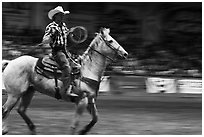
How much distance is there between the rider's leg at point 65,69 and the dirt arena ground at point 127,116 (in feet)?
2.95

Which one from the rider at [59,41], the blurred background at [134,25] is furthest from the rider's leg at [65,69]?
the blurred background at [134,25]

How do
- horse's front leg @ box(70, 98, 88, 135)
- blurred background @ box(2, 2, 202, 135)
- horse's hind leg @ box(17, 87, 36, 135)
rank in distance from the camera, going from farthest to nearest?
blurred background @ box(2, 2, 202, 135)
horse's hind leg @ box(17, 87, 36, 135)
horse's front leg @ box(70, 98, 88, 135)

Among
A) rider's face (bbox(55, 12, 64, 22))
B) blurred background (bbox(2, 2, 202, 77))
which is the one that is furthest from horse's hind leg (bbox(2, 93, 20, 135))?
blurred background (bbox(2, 2, 202, 77))

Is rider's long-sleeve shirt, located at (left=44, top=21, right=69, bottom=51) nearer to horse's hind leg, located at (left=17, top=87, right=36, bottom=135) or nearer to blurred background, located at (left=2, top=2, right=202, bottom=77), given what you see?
horse's hind leg, located at (left=17, top=87, right=36, bottom=135)

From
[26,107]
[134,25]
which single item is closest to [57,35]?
[26,107]

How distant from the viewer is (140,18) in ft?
68.1

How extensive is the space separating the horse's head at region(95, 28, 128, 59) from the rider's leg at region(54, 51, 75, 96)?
684mm

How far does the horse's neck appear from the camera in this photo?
9.05 metres

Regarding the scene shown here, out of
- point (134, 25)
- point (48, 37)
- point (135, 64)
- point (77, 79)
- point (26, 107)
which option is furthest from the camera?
point (134, 25)

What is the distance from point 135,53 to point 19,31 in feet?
14.2

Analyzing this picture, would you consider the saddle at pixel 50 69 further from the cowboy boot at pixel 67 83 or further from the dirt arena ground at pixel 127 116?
the dirt arena ground at pixel 127 116

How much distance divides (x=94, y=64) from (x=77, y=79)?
399 millimetres

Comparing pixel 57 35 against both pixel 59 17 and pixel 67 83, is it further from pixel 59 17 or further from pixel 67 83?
pixel 67 83

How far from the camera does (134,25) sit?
68.9ft
